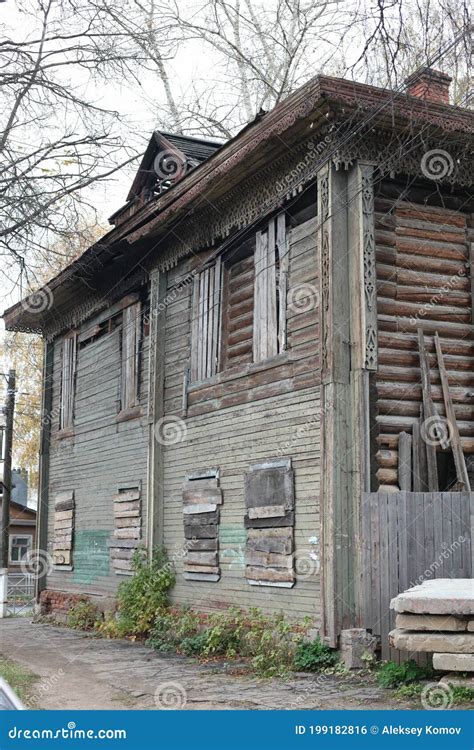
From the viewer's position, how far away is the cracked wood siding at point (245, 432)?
11.5 meters

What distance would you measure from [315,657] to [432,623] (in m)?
2.87

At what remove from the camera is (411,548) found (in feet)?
33.4

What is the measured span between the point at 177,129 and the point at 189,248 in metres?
13.7

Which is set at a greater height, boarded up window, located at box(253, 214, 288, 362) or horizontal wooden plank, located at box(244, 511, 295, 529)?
boarded up window, located at box(253, 214, 288, 362)

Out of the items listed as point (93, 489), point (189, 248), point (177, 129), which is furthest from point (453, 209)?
point (177, 129)

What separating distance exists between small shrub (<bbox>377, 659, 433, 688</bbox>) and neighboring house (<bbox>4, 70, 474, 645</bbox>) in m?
0.95

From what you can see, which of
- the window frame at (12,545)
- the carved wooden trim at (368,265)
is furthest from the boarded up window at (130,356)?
the window frame at (12,545)

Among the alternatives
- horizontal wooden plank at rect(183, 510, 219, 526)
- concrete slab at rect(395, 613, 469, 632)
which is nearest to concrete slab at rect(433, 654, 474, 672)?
concrete slab at rect(395, 613, 469, 632)

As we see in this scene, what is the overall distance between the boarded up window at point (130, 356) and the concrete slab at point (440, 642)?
31.6ft

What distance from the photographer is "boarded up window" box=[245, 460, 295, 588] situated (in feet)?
38.3

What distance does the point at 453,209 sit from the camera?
39.8 ft

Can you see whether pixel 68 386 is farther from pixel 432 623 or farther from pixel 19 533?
pixel 19 533

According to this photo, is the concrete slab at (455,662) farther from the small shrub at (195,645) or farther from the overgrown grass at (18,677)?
the small shrub at (195,645)

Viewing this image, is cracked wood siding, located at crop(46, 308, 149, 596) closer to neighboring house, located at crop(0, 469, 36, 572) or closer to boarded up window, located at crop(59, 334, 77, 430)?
boarded up window, located at crop(59, 334, 77, 430)
